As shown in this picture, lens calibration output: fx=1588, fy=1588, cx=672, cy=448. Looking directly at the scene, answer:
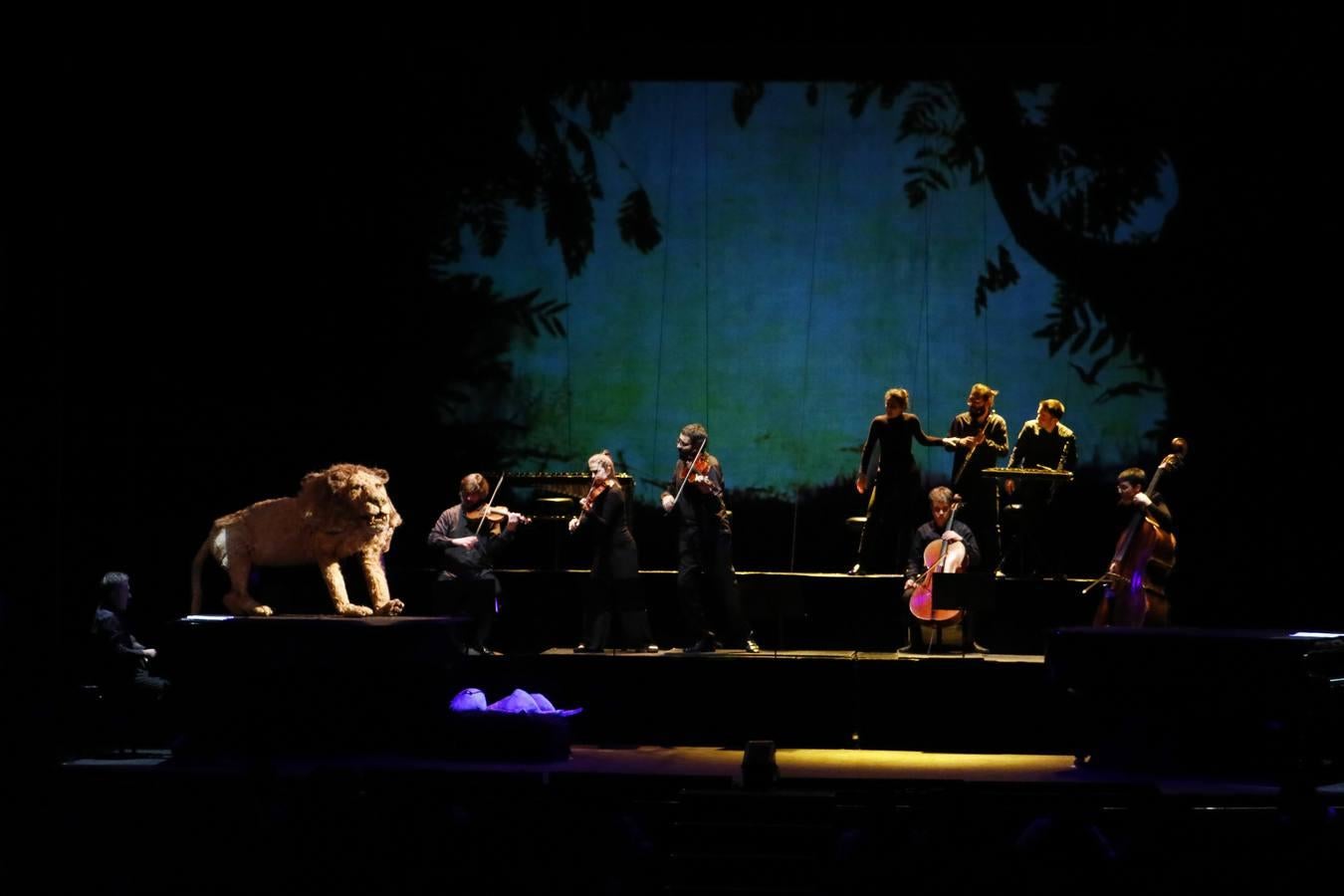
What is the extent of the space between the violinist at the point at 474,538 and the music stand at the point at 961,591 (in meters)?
2.62

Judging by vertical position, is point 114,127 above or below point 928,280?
above

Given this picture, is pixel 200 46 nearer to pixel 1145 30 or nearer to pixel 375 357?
pixel 375 357

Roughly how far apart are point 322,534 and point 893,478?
377cm

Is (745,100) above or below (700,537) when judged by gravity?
above

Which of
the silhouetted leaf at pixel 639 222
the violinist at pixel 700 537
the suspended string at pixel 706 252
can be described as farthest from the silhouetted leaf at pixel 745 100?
the violinist at pixel 700 537

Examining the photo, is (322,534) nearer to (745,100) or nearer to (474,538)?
(474,538)

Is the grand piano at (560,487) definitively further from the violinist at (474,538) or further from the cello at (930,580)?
the cello at (930,580)

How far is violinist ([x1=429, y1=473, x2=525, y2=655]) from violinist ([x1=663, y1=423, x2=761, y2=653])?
1047 mm

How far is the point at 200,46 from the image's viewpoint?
32.8ft

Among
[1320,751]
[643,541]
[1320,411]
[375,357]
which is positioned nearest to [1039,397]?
[1320,411]

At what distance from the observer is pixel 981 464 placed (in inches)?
413

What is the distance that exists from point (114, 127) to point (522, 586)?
4.09 m

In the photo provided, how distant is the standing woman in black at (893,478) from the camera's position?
34.0ft

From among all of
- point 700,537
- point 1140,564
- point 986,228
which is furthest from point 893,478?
point 986,228
